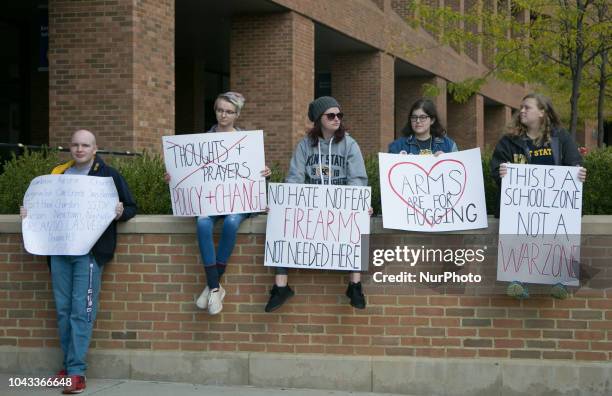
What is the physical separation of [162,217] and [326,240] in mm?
1298

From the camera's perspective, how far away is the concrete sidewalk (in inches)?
273

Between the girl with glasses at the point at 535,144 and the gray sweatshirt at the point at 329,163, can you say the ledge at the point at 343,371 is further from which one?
the gray sweatshirt at the point at 329,163

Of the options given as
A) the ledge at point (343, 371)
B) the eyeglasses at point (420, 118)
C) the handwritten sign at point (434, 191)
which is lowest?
the ledge at point (343, 371)

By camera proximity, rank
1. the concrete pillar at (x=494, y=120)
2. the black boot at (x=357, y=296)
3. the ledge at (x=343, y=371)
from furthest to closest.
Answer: the concrete pillar at (x=494, y=120) < the black boot at (x=357, y=296) < the ledge at (x=343, y=371)

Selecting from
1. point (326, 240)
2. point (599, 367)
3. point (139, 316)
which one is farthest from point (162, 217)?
point (599, 367)

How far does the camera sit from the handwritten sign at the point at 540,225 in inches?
271

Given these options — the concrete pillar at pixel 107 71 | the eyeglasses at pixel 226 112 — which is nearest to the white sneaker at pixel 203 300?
the eyeglasses at pixel 226 112

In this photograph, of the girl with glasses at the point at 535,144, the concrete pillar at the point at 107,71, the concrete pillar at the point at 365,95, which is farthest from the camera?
the concrete pillar at the point at 365,95

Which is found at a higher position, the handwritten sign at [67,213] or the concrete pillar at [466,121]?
the concrete pillar at [466,121]

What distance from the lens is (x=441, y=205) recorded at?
715 centimetres

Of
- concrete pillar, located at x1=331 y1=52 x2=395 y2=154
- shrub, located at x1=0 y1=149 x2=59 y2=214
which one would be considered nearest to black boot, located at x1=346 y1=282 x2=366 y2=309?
shrub, located at x1=0 y1=149 x2=59 y2=214

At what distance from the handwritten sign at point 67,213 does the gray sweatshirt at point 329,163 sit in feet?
4.59

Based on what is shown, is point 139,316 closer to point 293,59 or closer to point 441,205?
point 441,205

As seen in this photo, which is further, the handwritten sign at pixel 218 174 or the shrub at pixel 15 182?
the shrub at pixel 15 182
